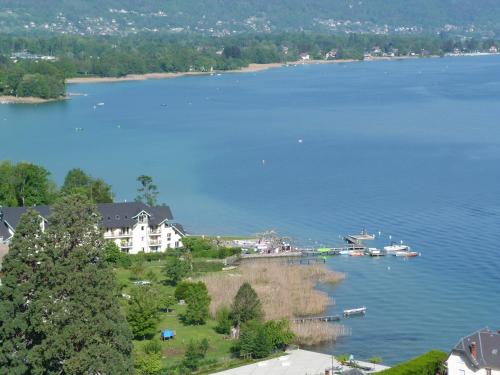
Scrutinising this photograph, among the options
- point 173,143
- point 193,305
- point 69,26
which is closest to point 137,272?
point 193,305

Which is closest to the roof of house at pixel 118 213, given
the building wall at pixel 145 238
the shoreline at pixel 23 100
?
the building wall at pixel 145 238

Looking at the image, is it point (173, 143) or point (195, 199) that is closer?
point (195, 199)

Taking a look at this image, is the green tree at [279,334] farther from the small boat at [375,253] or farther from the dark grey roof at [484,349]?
the small boat at [375,253]

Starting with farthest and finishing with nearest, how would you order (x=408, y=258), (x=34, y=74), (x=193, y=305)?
(x=34, y=74), (x=408, y=258), (x=193, y=305)

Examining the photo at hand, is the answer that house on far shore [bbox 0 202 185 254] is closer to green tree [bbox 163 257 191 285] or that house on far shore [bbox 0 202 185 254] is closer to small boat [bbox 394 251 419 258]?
green tree [bbox 163 257 191 285]

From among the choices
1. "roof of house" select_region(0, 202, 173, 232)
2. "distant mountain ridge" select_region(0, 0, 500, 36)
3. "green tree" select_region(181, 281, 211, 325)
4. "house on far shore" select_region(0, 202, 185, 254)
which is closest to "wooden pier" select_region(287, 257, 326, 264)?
"house on far shore" select_region(0, 202, 185, 254)

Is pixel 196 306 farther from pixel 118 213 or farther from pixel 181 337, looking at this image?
pixel 118 213

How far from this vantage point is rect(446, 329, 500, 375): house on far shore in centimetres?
1309

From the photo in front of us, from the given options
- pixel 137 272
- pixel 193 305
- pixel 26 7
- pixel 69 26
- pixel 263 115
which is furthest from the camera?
pixel 26 7

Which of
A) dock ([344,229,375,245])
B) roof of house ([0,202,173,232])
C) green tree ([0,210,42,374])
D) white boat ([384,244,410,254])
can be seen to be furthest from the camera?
dock ([344,229,375,245])

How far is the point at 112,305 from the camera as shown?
34.9 feet

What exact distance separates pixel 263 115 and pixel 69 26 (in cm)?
8537

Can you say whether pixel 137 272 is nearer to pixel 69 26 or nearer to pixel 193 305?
pixel 193 305

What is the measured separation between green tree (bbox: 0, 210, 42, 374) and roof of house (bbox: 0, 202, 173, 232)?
1106cm
